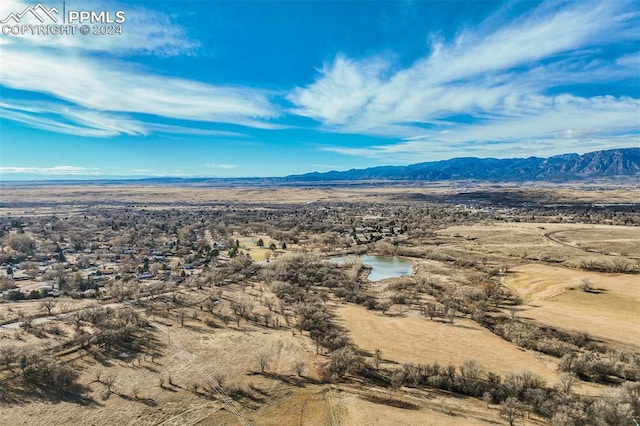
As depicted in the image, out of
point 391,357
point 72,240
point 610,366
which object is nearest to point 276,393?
point 391,357

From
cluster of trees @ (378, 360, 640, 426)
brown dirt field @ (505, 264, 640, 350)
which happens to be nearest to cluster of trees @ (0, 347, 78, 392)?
cluster of trees @ (378, 360, 640, 426)

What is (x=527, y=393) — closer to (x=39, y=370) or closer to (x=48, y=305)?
(x=39, y=370)

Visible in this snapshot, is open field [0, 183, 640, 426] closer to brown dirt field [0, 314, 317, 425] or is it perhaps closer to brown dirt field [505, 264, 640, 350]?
brown dirt field [0, 314, 317, 425]

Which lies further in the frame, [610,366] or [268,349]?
[268,349]

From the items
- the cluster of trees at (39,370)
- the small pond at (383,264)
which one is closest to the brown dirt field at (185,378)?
the cluster of trees at (39,370)

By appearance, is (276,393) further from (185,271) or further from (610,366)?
(185,271)
